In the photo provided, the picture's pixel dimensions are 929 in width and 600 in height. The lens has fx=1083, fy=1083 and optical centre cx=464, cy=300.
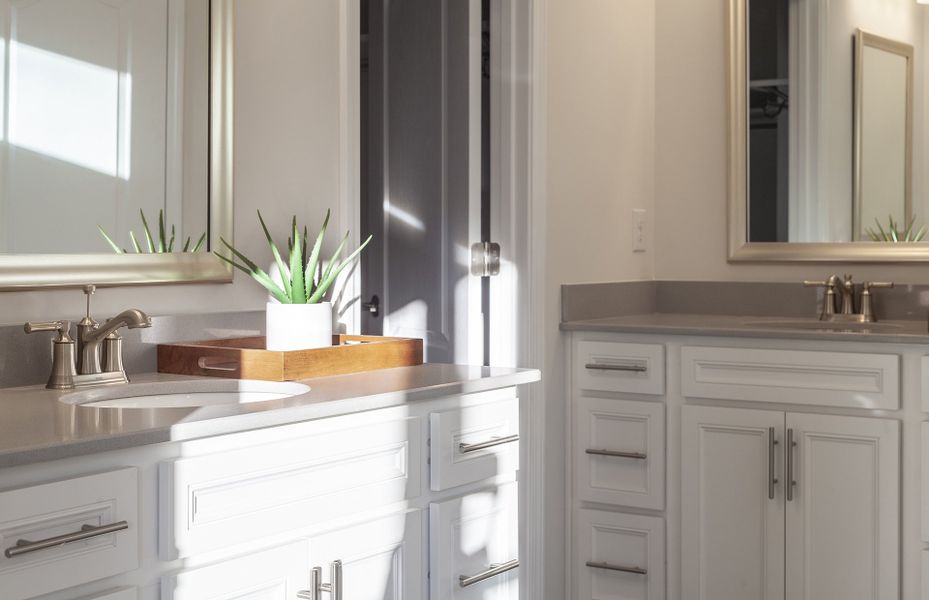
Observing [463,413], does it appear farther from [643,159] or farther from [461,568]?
[643,159]

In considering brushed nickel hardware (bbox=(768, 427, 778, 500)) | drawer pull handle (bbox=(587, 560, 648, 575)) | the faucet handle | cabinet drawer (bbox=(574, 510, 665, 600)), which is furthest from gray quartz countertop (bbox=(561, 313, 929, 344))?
the faucet handle

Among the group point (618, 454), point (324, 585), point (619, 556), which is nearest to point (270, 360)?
point (324, 585)

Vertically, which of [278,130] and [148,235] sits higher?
[278,130]

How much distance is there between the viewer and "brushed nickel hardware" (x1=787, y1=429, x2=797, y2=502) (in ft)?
8.94

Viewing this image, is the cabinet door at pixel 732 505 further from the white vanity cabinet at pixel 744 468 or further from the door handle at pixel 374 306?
the door handle at pixel 374 306

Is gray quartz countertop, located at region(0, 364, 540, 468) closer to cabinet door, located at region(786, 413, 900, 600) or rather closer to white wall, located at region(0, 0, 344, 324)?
white wall, located at region(0, 0, 344, 324)

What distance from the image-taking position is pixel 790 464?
2727mm

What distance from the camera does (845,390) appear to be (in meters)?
2.66

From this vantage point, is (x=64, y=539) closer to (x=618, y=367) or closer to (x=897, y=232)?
(x=618, y=367)

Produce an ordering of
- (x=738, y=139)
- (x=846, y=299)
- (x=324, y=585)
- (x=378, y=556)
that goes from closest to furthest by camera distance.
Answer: (x=324, y=585) → (x=378, y=556) → (x=846, y=299) → (x=738, y=139)

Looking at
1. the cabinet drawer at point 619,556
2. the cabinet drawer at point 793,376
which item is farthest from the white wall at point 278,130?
the cabinet drawer at point 619,556

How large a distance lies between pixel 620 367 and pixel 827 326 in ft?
1.94

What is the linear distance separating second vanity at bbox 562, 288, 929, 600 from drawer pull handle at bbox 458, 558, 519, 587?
1042 mm

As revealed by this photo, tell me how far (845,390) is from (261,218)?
149 centimetres
